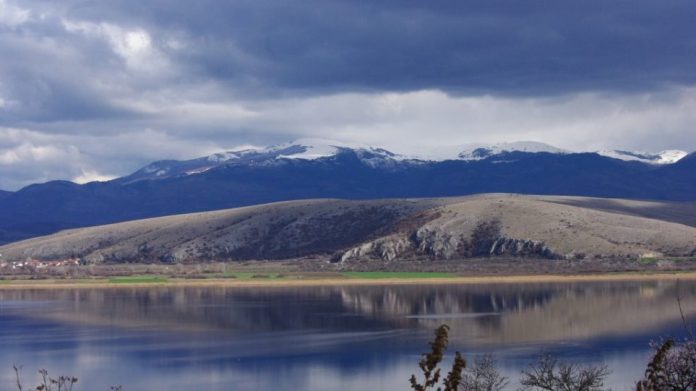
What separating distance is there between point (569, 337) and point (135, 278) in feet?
299

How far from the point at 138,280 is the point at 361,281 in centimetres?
3204

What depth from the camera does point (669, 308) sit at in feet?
290

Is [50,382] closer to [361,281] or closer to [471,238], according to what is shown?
[361,281]

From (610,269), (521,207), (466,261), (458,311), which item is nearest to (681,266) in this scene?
(610,269)

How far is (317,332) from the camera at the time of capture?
259ft

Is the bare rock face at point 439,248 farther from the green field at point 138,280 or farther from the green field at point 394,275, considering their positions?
the green field at point 138,280

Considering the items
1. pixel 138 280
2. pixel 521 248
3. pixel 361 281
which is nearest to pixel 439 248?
pixel 521 248

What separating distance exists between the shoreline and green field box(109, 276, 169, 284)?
29.6 inches

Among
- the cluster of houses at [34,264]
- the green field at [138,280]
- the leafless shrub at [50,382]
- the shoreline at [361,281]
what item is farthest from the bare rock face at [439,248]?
the leafless shrub at [50,382]

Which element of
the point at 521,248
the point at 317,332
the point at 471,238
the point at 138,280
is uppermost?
the point at 471,238

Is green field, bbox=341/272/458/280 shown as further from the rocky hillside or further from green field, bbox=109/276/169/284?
green field, bbox=109/276/169/284

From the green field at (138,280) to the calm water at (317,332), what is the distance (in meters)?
18.8

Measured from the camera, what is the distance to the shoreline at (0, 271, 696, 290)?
129125 millimetres

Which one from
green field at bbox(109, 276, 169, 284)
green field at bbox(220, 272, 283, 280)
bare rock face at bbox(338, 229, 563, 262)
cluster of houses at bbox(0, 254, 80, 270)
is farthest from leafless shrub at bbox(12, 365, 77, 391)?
cluster of houses at bbox(0, 254, 80, 270)
